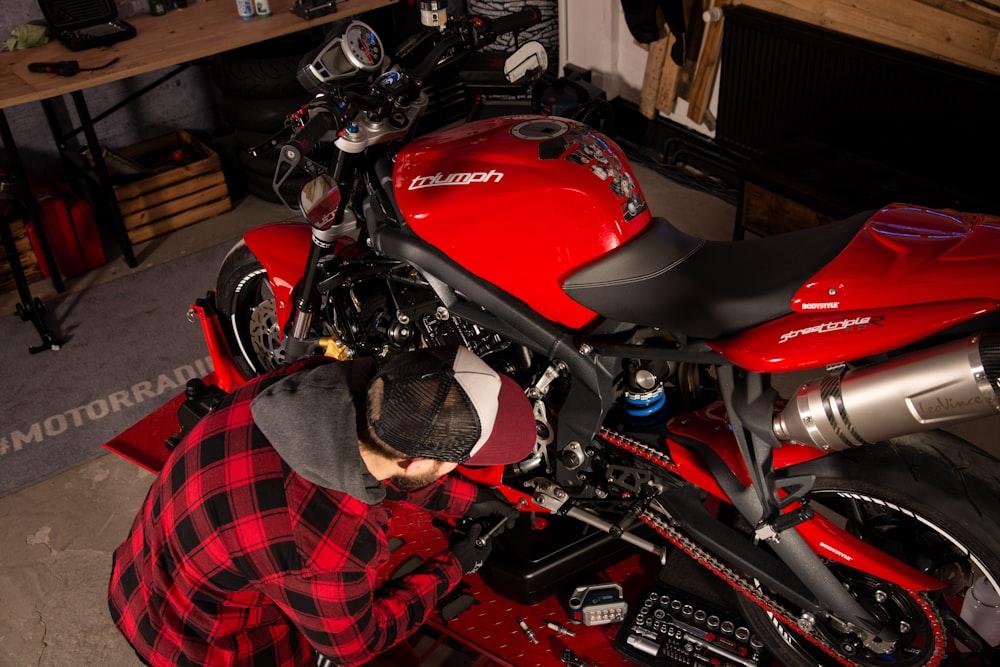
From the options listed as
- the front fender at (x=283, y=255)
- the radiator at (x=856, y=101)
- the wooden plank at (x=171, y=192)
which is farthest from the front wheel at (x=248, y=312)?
the radiator at (x=856, y=101)

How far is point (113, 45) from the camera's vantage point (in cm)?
416

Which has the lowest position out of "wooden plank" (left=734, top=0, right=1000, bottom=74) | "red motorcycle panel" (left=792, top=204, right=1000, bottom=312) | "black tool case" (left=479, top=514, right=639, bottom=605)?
"black tool case" (left=479, top=514, right=639, bottom=605)

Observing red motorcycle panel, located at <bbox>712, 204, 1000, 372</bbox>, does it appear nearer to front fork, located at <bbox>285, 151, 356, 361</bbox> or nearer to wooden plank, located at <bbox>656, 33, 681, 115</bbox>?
front fork, located at <bbox>285, 151, 356, 361</bbox>

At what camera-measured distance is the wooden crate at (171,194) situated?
14.8ft

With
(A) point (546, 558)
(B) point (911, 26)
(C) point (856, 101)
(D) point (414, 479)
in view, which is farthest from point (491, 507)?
(B) point (911, 26)

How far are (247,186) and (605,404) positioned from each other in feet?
11.4

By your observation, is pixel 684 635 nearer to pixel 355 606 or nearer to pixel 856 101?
pixel 355 606

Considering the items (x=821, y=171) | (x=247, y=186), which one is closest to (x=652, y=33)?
(x=821, y=171)

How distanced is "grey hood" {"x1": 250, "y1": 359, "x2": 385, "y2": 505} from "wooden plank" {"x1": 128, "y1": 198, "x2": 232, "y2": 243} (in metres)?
3.36

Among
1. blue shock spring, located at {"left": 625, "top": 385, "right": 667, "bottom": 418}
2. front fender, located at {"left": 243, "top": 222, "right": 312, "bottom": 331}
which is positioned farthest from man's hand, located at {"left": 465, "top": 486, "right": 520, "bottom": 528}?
front fender, located at {"left": 243, "top": 222, "right": 312, "bottom": 331}

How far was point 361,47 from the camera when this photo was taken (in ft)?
7.15

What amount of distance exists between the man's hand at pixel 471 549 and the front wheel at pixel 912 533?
0.67 meters

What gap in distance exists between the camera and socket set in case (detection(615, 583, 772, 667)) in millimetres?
2318

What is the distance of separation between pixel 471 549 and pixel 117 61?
2941mm
